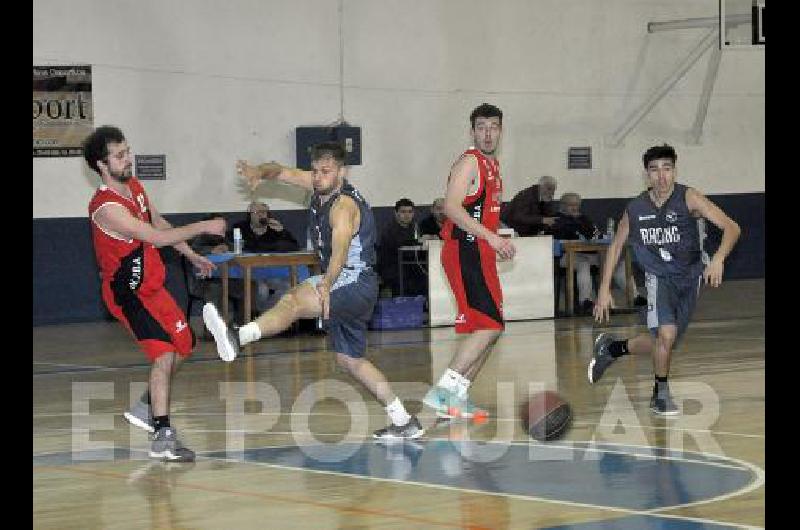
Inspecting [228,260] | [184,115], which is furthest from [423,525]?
[184,115]

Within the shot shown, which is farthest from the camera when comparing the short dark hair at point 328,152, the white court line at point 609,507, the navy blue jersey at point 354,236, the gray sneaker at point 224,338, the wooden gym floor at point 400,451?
the navy blue jersey at point 354,236

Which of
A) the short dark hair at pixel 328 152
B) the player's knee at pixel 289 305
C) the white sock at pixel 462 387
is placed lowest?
the white sock at pixel 462 387

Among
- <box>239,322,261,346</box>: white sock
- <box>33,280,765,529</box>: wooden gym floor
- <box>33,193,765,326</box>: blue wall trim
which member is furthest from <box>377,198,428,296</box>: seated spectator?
<box>239,322,261,346</box>: white sock

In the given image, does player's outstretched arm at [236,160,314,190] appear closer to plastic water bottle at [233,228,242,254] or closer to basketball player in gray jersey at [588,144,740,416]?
basketball player in gray jersey at [588,144,740,416]

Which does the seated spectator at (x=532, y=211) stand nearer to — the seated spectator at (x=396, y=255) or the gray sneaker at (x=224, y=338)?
the seated spectator at (x=396, y=255)

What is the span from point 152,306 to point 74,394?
4.36 metres

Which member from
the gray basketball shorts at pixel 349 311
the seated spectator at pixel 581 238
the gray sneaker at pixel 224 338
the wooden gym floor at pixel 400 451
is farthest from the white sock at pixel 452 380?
the seated spectator at pixel 581 238

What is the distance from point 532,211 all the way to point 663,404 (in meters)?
11.4

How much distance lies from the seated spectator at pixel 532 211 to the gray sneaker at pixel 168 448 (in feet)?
43.0

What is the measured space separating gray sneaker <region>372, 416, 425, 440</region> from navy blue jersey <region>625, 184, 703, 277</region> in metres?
2.48

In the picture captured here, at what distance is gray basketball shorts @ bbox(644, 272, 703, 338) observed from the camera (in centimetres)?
1180

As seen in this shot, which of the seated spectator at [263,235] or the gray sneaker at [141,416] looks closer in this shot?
the gray sneaker at [141,416]

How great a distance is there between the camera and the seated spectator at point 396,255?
70.9 ft

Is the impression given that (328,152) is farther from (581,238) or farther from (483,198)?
(581,238)
